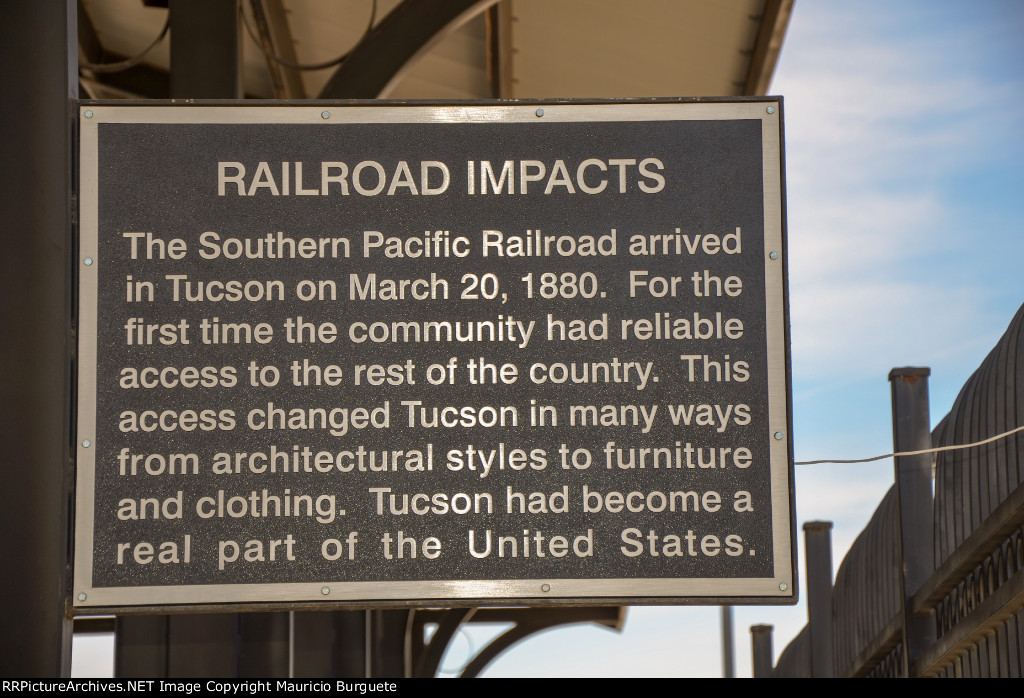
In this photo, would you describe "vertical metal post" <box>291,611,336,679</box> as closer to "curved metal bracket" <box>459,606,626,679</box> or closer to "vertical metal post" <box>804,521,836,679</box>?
"vertical metal post" <box>804,521,836,679</box>

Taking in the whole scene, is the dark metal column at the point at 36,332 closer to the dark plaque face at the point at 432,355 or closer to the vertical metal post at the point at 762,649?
the dark plaque face at the point at 432,355

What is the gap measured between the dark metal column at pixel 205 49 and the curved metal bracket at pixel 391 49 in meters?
0.83

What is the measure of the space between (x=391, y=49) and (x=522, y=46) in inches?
113

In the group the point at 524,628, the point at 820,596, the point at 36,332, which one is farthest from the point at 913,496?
the point at 524,628

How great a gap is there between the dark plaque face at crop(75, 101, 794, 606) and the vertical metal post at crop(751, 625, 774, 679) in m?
15.0

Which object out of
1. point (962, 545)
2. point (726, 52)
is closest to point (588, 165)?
point (962, 545)

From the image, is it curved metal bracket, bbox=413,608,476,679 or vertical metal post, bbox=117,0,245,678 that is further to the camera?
curved metal bracket, bbox=413,608,476,679

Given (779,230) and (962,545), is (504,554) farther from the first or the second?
(962,545)

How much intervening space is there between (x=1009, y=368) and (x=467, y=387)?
3433mm

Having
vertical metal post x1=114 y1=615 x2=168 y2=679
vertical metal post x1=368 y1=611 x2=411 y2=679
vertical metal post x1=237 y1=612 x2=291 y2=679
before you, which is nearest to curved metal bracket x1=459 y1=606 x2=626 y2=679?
vertical metal post x1=368 y1=611 x2=411 y2=679

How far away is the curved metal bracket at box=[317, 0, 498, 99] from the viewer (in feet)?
19.4

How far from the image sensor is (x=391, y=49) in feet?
19.5

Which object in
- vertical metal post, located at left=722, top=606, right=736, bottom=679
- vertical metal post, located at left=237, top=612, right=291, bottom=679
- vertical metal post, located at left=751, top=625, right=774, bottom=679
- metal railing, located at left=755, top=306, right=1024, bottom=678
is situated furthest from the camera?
vertical metal post, located at left=722, top=606, right=736, bottom=679

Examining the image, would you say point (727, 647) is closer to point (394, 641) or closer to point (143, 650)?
point (394, 641)
